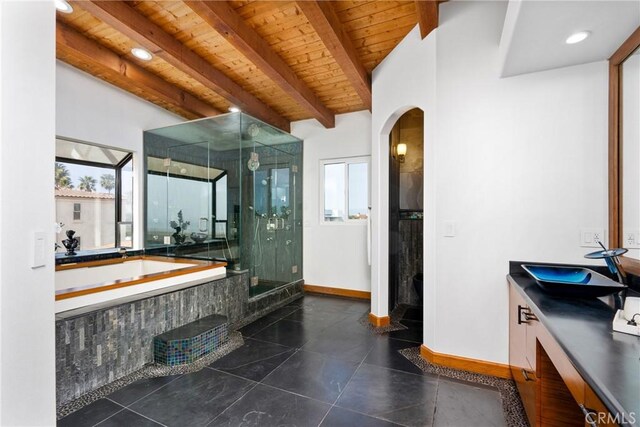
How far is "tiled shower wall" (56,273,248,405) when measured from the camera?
1.82 m

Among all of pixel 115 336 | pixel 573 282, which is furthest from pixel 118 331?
pixel 573 282

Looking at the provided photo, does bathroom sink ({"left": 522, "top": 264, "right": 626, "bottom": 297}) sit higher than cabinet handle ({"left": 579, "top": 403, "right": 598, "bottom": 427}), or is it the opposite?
bathroom sink ({"left": 522, "top": 264, "right": 626, "bottom": 297})

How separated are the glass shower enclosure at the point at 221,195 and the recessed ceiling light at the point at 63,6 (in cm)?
151

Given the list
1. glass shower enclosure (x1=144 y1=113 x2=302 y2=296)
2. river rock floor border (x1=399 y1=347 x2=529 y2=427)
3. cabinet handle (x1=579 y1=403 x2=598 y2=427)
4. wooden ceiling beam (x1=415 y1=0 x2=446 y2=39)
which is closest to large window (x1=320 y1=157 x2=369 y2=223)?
glass shower enclosure (x1=144 y1=113 x2=302 y2=296)

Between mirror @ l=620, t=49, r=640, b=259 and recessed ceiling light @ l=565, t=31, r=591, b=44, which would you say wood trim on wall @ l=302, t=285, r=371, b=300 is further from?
recessed ceiling light @ l=565, t=31, r=591, b=44

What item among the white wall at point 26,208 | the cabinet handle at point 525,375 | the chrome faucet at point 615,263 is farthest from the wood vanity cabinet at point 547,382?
the white wall at point 26,208

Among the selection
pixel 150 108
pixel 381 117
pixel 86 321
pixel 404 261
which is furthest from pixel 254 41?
pixel 404 261

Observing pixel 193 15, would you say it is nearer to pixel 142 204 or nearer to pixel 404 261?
pixel 142 204

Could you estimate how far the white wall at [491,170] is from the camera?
1907mm

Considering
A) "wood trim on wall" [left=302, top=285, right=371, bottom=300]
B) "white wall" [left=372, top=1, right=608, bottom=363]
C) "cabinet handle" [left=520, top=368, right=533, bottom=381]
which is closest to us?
"cabinet handle" [left=520, top=368, right=533, bottom=381]

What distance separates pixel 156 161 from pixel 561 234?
14.7ft

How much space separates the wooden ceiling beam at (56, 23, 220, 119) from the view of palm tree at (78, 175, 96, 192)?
120 cm

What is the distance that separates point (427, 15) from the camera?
216 cm

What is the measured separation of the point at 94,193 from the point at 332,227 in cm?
320
